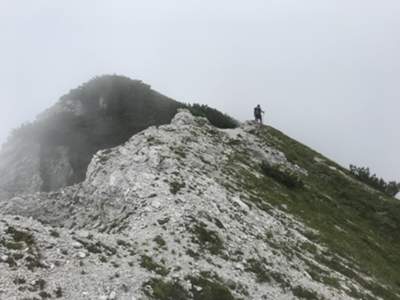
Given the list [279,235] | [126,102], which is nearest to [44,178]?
[126,102]

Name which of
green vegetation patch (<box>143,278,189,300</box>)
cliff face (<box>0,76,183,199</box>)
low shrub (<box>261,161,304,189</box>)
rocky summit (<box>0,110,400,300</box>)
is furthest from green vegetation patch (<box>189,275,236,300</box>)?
cliff face (<box>0,76,183,199</box>)

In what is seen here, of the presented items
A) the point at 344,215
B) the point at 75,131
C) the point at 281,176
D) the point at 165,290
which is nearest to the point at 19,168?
the point at 75,131

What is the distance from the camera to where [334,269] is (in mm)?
25891

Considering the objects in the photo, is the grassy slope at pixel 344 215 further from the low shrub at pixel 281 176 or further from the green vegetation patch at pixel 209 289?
the green vegetation patch at pixel 209 289

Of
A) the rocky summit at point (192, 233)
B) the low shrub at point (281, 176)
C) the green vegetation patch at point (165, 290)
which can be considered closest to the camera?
the green vegetation patch at point (165, 290)

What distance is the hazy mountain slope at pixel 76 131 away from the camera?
1907 inches

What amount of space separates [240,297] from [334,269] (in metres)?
8.99

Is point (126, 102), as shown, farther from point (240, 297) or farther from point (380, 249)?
point (240, 297)

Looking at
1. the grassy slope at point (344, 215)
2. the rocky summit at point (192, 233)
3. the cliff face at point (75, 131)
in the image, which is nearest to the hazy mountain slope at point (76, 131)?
the cliff face at point (75, 131)

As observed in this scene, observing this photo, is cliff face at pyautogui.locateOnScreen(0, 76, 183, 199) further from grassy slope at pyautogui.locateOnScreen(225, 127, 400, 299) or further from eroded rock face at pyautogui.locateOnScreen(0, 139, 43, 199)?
grassy slope at pyautogui.locateOnScreen(225, 127, 400, 299)

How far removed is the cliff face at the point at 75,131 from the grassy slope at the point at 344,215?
14810 mm

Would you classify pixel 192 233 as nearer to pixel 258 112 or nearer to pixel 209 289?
pixel 209 289

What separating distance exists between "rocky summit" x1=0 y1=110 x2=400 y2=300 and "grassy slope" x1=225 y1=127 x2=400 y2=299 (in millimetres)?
153

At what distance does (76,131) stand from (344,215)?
3161 centimetres
